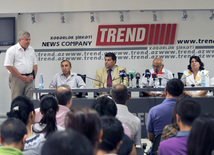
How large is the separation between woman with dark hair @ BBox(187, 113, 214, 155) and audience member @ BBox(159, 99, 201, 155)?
0.69 metres

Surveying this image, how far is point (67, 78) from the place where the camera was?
718 cm

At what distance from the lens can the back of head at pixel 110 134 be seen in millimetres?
1882

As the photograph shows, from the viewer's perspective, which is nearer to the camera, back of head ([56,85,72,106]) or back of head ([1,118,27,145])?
back of head ([1,118,27,145])

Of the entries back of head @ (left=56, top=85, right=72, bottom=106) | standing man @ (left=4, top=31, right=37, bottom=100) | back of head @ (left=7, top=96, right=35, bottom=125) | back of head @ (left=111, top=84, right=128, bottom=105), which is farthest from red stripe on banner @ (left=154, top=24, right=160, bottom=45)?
back of head @ (left=7, top=96, right=35, bottom=125)

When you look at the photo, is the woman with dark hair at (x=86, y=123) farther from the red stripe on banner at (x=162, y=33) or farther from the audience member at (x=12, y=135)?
the red stripe on banner at (x=162, y=33)

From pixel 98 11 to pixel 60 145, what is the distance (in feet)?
21.9

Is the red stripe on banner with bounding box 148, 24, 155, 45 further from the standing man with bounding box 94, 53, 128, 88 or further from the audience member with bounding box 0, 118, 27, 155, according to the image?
the audience member with bounding box 0, 118, 27, 155

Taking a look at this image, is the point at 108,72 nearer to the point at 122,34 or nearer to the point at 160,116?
the point at 122,34

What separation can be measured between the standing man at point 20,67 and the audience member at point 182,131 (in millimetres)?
4350

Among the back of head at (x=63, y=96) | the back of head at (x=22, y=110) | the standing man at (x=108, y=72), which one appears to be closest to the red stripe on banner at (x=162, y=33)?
the standing man at (x=108, y=72)

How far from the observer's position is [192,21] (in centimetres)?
796

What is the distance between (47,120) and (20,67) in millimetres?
3817

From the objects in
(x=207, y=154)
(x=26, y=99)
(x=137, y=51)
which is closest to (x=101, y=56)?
(x=137, y=51)

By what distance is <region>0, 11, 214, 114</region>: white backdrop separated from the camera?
26.1 ft
